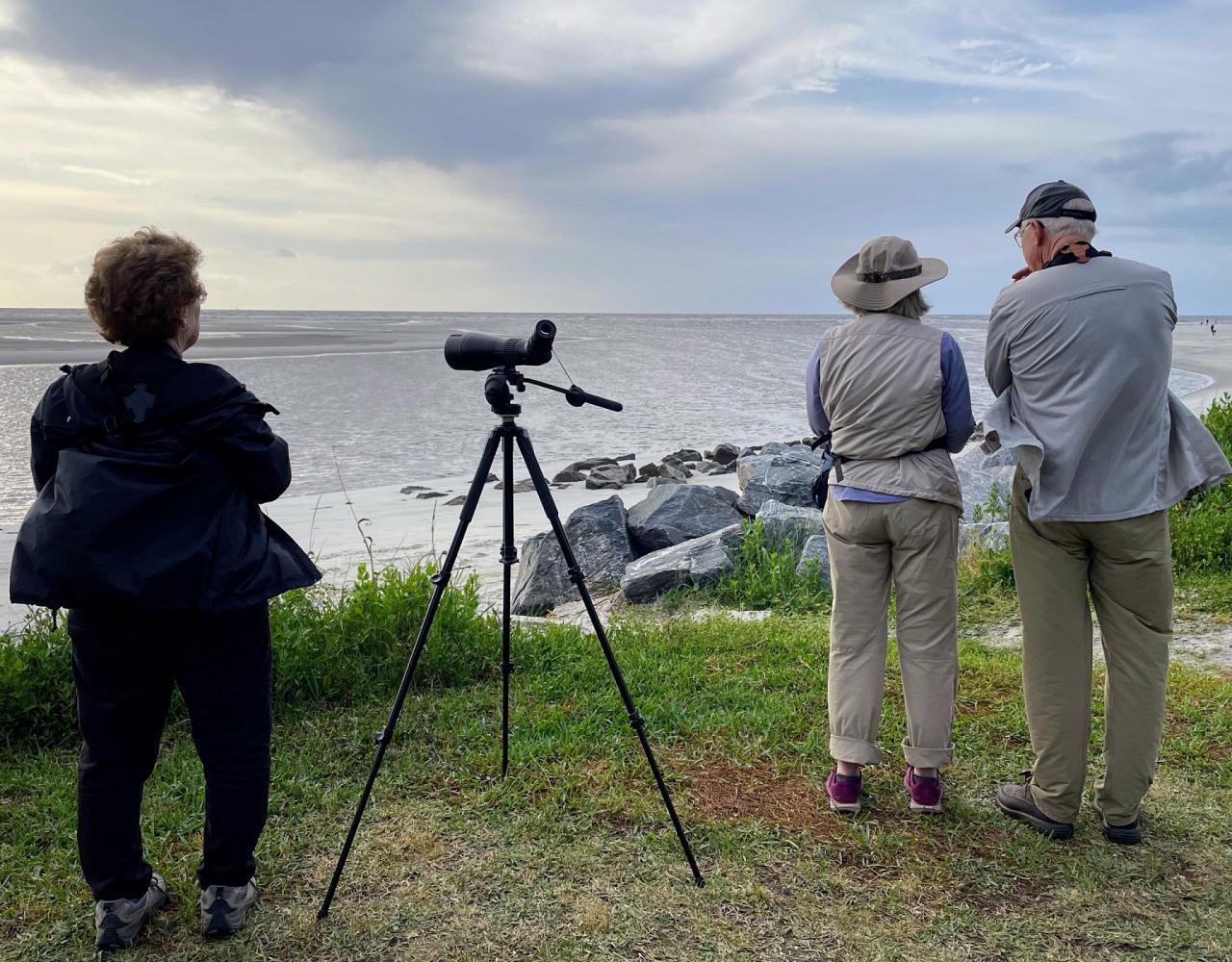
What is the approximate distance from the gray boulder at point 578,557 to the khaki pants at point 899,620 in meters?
3.65

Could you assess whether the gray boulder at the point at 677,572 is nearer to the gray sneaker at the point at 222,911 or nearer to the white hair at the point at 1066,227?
the white hair at the point at 1066,227

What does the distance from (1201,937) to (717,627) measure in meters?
3.34

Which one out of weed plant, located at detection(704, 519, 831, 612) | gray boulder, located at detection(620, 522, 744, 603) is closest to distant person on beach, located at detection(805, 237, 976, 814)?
weed plant, located at detection(704, 519, 831, 612)

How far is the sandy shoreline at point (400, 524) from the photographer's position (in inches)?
346

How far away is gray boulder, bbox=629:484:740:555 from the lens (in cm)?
910

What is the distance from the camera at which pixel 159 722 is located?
3188 millimetres

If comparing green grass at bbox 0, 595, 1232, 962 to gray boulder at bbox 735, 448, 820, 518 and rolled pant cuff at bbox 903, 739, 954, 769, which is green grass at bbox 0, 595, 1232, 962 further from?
gray boulder at bbox 735, 448, 820, 518

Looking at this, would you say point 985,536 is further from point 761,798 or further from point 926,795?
point 761,798

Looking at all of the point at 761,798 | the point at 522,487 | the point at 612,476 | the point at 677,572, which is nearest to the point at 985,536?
the point at 677,572

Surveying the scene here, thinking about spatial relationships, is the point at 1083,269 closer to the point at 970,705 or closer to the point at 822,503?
the point at 822,503

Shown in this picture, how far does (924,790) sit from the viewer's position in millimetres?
3959

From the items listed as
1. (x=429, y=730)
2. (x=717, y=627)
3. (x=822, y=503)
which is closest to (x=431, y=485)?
(x=717, y=627)

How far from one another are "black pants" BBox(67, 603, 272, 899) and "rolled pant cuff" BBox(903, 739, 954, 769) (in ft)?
7.78

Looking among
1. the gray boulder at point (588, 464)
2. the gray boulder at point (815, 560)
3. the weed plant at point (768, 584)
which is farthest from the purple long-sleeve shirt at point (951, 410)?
the gray boulder at point (588, 464)
